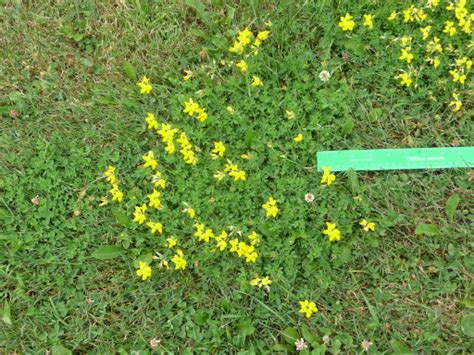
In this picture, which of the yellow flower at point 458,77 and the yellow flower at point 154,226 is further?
the yellow flower at point 458,77

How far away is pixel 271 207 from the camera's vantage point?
9.61 ft

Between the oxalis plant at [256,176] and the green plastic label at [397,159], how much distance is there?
0.09m

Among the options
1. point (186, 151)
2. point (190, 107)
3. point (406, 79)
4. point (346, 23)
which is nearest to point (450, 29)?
point (406, 79)

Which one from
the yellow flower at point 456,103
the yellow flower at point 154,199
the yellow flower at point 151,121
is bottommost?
the yellow flower at point 154,199

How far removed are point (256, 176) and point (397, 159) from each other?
34.3 inches

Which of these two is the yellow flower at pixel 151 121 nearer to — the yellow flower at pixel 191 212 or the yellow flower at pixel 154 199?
the yellow flower at pixel 154 199

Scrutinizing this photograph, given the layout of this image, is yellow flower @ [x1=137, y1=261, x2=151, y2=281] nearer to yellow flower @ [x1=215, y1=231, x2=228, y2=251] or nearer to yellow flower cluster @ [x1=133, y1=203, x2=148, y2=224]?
yellow flower cluster @ [x1=133, y1=203, x2=148, y2=224]

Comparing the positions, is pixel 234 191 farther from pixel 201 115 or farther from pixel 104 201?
pixel 104 201

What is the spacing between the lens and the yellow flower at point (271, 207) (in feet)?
9.59

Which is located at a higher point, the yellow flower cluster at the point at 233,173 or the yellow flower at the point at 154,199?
the yellow flower cluster at the point at 233,173

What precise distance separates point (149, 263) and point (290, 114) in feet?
4.04

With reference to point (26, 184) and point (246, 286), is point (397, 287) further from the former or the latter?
point (26, 184)

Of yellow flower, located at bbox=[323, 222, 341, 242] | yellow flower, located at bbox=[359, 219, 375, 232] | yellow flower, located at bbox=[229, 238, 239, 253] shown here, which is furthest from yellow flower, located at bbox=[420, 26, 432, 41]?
yellow flower, located at bbox=[229, 238, 239, 253]

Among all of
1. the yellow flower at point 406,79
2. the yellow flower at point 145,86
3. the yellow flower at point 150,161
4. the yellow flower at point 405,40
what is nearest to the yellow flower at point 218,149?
the yellow flower at point 150,161
